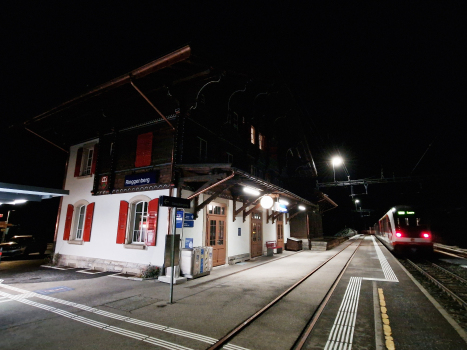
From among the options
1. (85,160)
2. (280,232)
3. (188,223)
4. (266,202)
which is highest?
(85,160)

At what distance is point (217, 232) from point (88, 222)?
20.5ft

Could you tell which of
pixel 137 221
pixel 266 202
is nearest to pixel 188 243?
pixel 137 221

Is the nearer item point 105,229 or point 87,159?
point 105,229

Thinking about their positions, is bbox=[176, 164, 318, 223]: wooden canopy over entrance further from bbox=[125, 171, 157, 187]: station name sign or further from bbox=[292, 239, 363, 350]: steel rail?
bbox=[292, 239, 363, 350]: steel rail

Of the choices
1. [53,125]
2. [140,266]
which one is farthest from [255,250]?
[53,125]

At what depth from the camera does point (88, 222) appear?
10820mm

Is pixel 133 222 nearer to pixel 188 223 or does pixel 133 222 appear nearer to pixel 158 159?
pixel 188 223

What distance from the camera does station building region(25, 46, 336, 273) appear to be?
346 inches

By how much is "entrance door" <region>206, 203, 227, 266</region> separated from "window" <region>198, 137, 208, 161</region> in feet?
7.67

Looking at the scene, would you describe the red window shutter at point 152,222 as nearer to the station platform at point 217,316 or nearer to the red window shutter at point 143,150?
the station platform at point 217,316

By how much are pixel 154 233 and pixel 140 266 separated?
146cm

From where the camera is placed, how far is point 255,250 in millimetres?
14297

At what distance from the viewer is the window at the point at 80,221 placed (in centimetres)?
1154

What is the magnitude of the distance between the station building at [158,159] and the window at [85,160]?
0.06 m
